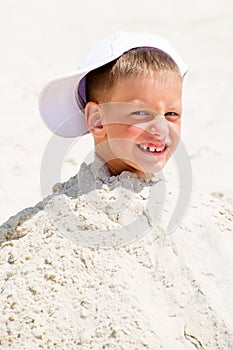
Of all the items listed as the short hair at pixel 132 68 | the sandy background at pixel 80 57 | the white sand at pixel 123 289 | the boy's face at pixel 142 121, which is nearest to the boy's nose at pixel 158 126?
the boy's face at pixel 142 121

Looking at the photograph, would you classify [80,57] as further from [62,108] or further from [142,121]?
[142,121]

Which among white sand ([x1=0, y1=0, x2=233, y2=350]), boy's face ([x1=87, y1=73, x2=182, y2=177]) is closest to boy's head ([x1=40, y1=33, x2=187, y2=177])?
boy's face ([x1=87, y1=73, x2=182, y2=177])

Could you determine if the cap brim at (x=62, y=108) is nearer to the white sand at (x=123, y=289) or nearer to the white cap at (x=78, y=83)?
the white cap at (x=78, y=83)

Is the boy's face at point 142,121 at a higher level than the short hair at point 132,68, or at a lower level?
lower

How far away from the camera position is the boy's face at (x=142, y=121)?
1.99 metres

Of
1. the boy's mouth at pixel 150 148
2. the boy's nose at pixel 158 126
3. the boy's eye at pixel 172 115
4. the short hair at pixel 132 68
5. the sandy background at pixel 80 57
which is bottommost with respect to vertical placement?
the boy's mouth at pixel 150 148

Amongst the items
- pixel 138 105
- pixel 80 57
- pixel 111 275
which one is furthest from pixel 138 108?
pixel 80 57

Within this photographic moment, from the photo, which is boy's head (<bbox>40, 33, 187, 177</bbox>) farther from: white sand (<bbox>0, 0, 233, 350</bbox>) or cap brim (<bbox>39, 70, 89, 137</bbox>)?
white sand (<bbox>0, 0, 233, 350</bbox>)

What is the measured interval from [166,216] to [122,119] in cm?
31

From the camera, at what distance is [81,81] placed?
2152 mm

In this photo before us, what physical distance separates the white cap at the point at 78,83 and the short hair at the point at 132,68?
0.02 meters

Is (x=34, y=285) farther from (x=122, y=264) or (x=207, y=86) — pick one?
(x=207, y=86)

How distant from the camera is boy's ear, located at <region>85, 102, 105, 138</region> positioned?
210 cm

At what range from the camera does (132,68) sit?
2.00 meters
